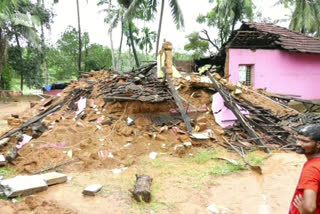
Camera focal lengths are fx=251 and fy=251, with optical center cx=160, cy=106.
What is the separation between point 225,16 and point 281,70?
7736 millimetres

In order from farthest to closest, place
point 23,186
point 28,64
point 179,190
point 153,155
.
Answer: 1. point 28,64
2. point 153,155
3. point 179,190
4. point 23,186

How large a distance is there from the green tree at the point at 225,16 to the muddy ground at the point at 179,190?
1393 centimetres

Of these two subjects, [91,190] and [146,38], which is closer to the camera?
[91,190]

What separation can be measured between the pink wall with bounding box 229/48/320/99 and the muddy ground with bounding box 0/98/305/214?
7680 millimetres

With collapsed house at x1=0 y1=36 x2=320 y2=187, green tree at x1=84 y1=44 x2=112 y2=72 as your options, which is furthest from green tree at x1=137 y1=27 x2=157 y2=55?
collapsed house at x1=0 y1=36 x2=320 y2=187

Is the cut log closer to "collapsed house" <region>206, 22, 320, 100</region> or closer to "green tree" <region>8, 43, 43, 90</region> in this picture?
"collapsed house" <region>206, 22, 320, 100</region>

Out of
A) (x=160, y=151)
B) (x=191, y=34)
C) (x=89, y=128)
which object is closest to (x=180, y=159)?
(x=160, y=151)

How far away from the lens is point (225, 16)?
19031mm

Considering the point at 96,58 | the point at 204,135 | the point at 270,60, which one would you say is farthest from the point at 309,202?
the point at 96,58

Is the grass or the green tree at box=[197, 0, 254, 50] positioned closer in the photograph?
the grass

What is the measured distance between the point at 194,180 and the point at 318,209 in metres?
3.04

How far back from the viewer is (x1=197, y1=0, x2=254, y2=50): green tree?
18234 mm

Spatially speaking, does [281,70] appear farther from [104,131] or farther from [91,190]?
[91,190]

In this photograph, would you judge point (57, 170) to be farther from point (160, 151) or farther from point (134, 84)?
point (134, 84)
